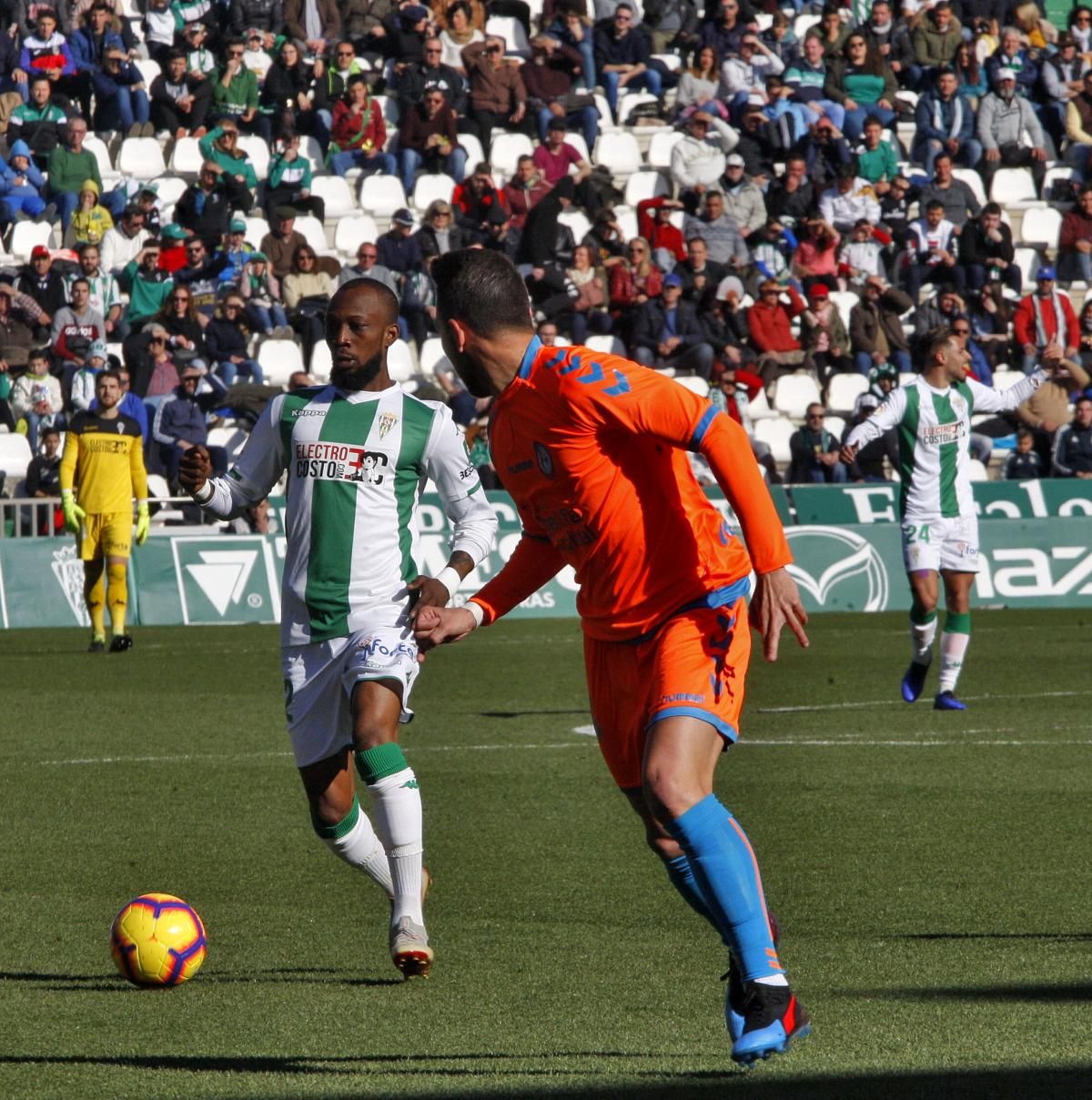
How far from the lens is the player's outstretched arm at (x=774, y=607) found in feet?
15.5

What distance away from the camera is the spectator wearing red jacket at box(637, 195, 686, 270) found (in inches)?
1038

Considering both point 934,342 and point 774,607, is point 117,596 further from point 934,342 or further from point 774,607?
point 774,607

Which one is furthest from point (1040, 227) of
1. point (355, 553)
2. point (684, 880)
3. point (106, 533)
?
point (684, 880)

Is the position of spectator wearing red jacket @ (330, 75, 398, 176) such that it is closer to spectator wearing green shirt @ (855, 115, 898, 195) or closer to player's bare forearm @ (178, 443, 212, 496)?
spectator wearing green shirt @ (855, 115, 898, 195)

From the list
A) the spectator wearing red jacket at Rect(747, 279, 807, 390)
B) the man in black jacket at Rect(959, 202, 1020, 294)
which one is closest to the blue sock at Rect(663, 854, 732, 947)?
the spectator wearing red jacket at Rect(747, 279, 807, 390)

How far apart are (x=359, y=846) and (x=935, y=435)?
8.12 metres

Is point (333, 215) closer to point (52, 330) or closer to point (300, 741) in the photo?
point (52, 330)

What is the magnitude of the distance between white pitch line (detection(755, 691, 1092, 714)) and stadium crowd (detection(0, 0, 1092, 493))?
9170 mm

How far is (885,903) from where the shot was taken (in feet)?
23.5

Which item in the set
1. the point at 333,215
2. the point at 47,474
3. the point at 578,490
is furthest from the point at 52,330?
the point at 578,490

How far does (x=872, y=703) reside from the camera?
46.3 ft

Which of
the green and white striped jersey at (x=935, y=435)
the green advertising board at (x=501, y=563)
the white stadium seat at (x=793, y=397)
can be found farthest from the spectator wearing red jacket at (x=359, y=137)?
the green and white striped jersey at (x=935, y=435)

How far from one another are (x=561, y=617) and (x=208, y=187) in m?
7.59

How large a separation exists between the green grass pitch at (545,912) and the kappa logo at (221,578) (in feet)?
23.9
